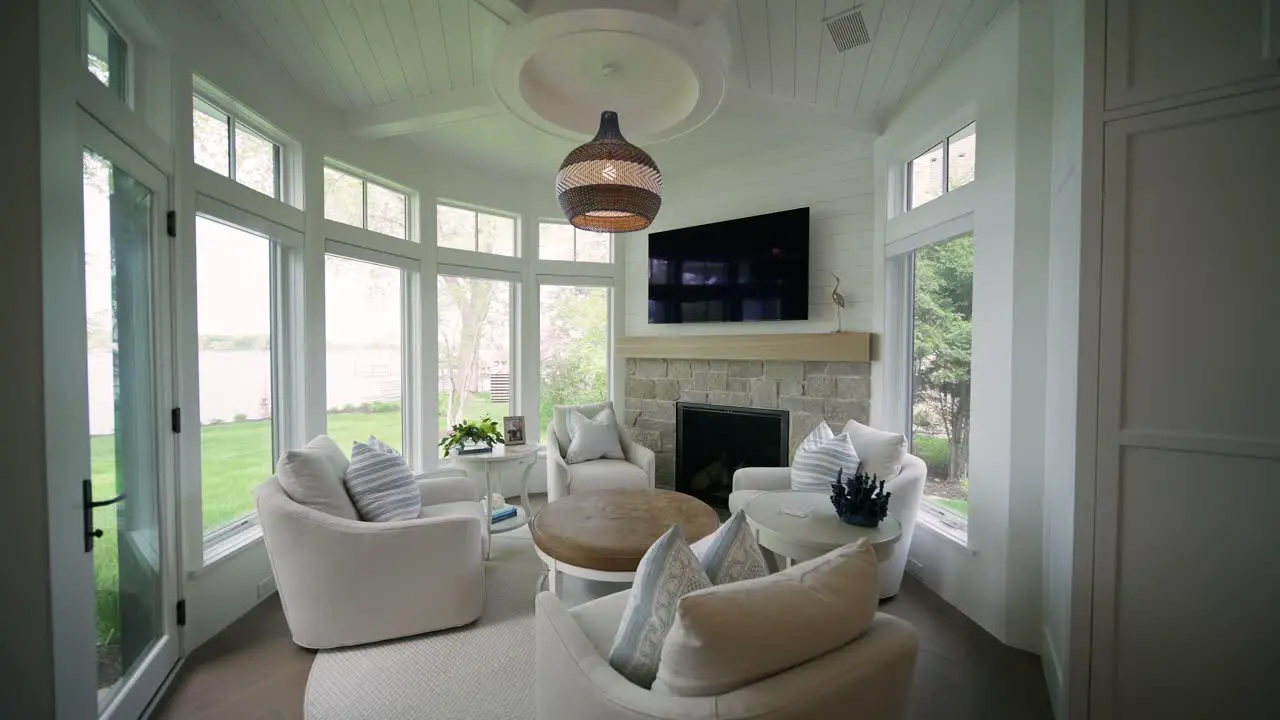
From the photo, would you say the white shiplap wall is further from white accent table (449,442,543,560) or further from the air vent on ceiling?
white accent table (449,442,543,560)

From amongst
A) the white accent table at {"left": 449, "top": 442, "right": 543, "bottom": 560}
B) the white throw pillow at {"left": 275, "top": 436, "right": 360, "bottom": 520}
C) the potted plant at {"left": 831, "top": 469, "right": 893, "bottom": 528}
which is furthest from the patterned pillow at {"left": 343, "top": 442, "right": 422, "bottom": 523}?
the potted plant at {"left": 831, "top": 469, "right": 893, "bottom": 528}

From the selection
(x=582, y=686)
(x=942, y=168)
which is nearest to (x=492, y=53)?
(x=942, y=168)

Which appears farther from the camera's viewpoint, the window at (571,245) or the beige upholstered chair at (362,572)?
the window at (571,245)

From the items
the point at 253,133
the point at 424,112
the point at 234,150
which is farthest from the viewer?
the point at 424,112

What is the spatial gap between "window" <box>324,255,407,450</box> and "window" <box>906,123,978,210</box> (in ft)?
12.8

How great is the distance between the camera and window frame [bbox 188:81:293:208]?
239 centimetres

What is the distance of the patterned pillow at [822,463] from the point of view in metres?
2.92

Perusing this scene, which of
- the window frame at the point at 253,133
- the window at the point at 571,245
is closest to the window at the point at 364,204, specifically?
the window frame at the point at 253,133

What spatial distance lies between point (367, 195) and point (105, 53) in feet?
6.15

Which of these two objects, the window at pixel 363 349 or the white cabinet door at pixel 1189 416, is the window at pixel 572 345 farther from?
the white cabinet door at pixel 1189 416

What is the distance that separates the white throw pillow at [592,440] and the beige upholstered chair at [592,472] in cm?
6

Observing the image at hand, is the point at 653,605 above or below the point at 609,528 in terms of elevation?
above

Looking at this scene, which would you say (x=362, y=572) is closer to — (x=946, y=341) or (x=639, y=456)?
(x=639, y=456)

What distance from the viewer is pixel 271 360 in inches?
118
